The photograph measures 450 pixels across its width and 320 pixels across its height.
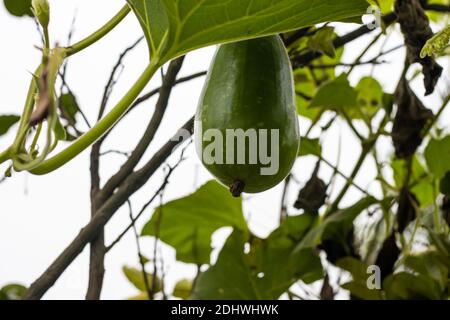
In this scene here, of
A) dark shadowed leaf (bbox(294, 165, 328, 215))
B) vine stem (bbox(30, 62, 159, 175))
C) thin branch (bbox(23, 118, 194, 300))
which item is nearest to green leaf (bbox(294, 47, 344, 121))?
dark shadowed leaf (bbox(294, 165, 328, 215))

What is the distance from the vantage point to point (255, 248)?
922 mm

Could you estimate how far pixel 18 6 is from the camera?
2.13ft

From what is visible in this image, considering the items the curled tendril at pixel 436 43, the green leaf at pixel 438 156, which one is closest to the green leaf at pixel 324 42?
the green leaf at pixel 438 156

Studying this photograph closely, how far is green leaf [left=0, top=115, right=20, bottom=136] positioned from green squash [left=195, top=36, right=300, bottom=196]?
0.28 m

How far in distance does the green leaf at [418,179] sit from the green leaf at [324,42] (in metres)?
0.26

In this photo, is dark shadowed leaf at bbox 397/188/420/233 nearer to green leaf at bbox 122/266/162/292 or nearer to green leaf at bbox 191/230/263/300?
green leaf at bbox 191/230/263/300

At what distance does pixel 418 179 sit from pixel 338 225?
17 cm

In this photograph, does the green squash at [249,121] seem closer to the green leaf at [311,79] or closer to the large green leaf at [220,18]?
the large green leaf at [220,18]

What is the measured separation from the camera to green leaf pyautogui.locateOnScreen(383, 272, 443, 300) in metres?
0.77

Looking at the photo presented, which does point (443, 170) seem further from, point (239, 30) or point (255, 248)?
point (239, 30)

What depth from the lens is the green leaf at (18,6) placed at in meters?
0.64

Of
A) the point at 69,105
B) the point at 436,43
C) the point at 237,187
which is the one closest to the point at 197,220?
the point at 69,105

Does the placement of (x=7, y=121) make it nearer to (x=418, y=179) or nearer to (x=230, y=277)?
(x=230, y=277)
